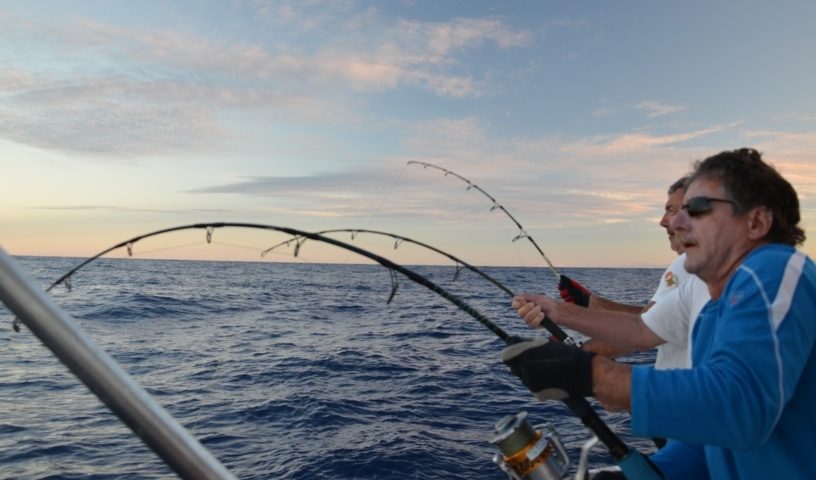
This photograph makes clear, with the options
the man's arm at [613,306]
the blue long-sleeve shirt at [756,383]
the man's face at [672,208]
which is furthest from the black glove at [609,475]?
the man's arm at [613,306]

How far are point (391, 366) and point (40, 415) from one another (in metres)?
7.00

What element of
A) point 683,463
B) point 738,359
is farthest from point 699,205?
point 683,463

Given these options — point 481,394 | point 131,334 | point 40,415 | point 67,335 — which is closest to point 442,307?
point 131,334

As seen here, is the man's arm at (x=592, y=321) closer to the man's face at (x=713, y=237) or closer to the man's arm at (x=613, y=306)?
the man's face at (x=713, y=237)

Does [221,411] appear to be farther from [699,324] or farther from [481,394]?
[699,324]

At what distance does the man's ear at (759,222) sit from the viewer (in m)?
2.20

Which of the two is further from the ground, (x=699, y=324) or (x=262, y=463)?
(x=699, y=324)

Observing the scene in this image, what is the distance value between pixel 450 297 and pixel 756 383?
5.61 feet

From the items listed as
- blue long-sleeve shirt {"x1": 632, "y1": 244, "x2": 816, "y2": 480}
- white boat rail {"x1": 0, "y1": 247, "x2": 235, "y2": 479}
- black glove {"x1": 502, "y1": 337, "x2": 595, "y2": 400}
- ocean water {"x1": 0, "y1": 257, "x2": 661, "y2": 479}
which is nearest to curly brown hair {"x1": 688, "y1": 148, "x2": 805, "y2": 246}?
blue long-sleeve shirt {"x1": 632, "y1": 244, "x2": 816, "y2": 480}

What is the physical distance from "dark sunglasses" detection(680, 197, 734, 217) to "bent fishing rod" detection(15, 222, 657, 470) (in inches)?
35.7

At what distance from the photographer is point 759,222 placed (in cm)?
221

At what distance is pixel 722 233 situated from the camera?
7.39 ft

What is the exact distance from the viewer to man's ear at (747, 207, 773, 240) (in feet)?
7.22

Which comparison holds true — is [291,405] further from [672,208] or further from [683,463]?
[683,463]
